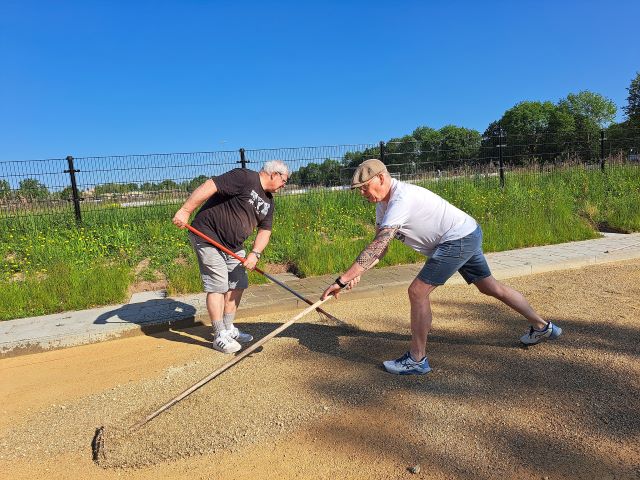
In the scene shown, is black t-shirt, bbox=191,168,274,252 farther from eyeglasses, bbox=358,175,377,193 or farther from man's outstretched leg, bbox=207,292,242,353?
eyeglasses, bbox=358,175,377,193

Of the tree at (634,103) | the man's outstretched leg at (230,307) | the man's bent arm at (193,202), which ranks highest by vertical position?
the tree at (634,103)

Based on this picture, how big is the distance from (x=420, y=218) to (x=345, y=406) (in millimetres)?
→ 1332

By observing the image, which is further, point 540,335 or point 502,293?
point 540,335

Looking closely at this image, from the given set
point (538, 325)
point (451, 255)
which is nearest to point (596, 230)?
point (538, 325)

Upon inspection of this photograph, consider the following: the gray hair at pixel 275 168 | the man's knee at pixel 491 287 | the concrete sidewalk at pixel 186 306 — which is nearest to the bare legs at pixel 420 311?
the man's knee at pixel 491 287

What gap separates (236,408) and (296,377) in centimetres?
58

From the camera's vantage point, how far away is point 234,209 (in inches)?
157

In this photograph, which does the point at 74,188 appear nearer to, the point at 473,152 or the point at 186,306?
the point at 186,306

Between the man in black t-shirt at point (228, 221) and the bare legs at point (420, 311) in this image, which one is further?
the man in black t-shirt at point (228, 221)

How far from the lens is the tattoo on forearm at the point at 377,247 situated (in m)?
3.06

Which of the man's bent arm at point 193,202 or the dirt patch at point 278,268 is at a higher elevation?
the man's bent arm at point 193,202

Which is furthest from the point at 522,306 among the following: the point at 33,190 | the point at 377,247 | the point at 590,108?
the point at 590,108

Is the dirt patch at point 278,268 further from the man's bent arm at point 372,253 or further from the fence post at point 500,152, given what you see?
the fence post at point 500,152

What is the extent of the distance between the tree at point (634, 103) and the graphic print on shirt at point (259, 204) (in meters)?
46.0
